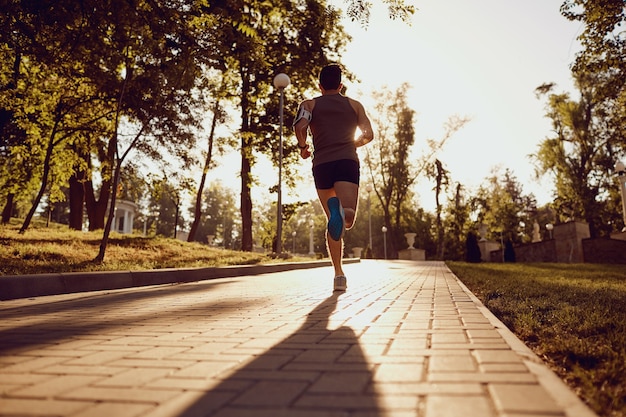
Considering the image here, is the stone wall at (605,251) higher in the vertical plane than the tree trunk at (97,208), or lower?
lower

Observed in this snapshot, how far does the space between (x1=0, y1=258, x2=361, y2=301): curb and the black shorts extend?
380 centimetres

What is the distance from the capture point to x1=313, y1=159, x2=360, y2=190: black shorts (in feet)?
16.4

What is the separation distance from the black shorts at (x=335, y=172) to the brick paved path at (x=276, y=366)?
1608 mm

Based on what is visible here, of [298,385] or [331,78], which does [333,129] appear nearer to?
[331,78]

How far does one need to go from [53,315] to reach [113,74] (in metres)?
9.83

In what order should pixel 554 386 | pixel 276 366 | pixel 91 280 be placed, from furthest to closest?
pixel 91 280 → pixel 276 366 → pixel 554 386

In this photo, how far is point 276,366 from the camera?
207 centimetres

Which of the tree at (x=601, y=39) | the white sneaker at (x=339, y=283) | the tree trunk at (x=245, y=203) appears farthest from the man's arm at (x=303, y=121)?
the tree trunk at (x=245, y=203)

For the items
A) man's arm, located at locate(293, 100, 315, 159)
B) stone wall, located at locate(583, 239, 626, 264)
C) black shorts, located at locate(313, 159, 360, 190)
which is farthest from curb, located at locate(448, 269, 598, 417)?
stone wall, located at locate(583, 239, 626, 264)

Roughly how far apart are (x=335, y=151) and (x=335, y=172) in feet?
0.81

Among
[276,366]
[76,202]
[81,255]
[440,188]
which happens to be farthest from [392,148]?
[276,366]

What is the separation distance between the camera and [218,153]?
23734 mm

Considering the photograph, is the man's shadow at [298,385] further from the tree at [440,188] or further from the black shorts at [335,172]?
the tree at [440,188]

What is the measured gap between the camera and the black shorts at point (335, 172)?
4.99m
